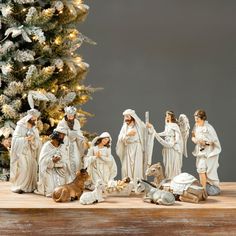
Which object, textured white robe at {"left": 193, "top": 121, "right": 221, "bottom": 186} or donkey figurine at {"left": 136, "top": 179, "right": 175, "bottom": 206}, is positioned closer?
donkey figurine at {"left": 136, "top": 179, "right": 175, "bottom": 206}

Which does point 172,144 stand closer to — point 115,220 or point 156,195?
point 156,195

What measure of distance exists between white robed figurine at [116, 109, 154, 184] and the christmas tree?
4.59ft

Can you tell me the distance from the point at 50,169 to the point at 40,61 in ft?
7.70

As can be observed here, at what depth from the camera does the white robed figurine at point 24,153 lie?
28.6 feet

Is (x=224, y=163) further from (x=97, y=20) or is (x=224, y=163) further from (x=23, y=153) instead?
(x=23, y=153)

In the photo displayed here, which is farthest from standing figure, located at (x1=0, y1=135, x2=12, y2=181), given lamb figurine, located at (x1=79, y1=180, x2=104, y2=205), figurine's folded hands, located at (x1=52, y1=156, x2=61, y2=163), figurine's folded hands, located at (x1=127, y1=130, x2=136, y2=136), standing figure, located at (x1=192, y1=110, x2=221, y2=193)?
standing figure, located at (x1=192, y1=110, x2=221, y2=193)

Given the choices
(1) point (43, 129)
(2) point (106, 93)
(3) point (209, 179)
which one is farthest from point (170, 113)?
(2) point (106, 93)

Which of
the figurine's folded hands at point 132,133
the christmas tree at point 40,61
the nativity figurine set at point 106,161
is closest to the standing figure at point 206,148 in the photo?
the nativity figurine set at point 106,161

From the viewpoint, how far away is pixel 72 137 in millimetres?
8859

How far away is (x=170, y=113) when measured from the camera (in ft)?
30.0

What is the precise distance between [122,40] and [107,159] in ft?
14.0

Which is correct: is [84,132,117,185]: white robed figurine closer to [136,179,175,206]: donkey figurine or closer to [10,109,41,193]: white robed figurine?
[136,179,175,206]: donkey figurine

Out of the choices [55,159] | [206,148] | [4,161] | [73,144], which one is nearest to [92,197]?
[55,159]

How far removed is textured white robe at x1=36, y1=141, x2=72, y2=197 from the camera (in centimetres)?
852
